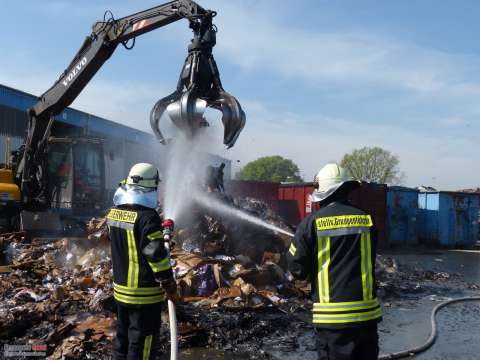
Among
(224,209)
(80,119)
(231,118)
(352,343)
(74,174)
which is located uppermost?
(80,119)

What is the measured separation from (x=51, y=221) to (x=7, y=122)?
11288 millimetres

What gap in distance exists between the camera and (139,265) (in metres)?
3.52

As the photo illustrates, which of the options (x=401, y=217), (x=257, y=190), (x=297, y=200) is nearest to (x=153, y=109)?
(x=297, y=200)

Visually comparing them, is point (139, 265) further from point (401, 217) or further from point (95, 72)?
point (401, 217)

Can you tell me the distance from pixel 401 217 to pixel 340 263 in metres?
16.9

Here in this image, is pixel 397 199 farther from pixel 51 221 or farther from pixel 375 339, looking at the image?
pixel 375 339

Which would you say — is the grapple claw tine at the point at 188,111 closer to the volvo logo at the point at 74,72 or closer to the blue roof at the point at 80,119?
the volvo logo at the point at 74,72

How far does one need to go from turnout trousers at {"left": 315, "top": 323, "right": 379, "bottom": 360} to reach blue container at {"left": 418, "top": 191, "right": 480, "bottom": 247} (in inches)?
689

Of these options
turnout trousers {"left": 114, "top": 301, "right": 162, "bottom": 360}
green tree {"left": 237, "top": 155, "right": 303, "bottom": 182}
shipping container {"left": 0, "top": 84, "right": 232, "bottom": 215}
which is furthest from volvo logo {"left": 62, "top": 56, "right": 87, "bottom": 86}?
green tree {"left": 237, "top": 155, "right": 303, "bottom": 182}

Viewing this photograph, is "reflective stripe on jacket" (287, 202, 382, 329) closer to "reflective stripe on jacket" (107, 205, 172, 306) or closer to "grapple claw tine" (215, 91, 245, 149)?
"reflective stripe on jacket" (107, 205, 172, 306)

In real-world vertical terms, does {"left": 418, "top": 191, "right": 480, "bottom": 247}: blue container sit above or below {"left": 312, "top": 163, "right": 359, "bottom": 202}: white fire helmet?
below

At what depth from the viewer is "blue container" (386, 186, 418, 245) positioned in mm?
18391

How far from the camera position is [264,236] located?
29.4 ft

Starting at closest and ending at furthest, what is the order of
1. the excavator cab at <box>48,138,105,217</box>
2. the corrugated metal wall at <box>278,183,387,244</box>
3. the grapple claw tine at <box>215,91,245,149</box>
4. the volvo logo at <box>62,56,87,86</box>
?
the grapple claw tine at <box>215,91,245,149</box> → the volvo logo at <box>62,56,87,86</box> → the excavator cab at <box>48,138,105,217</box> → the corrugated metal wall at <box>278,183,387,244</box>
